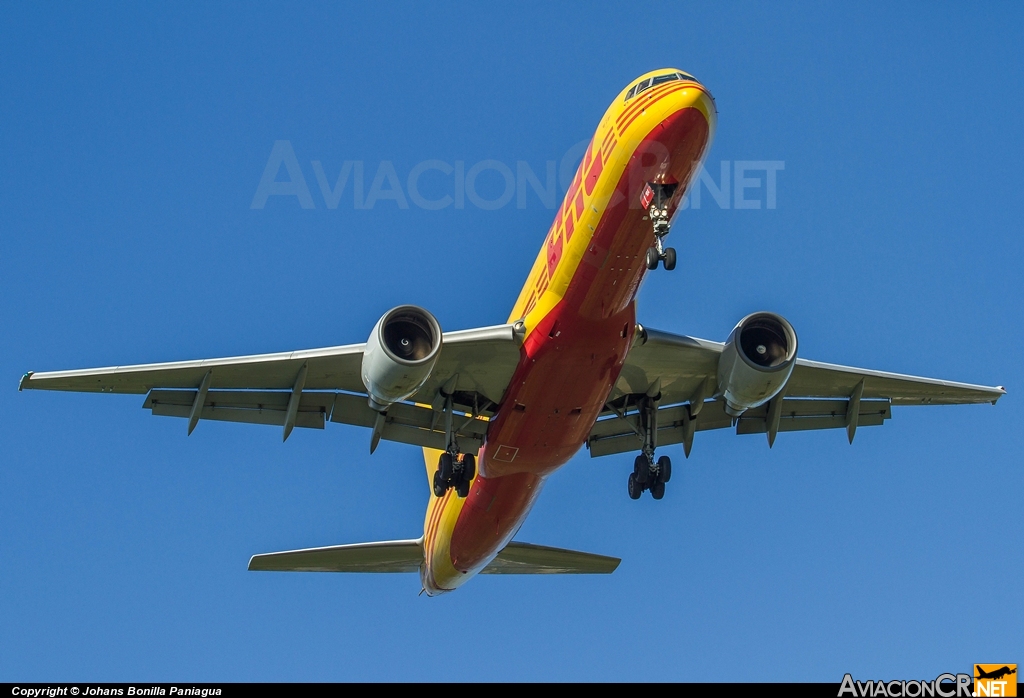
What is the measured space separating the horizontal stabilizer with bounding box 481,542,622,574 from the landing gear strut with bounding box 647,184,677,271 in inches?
501

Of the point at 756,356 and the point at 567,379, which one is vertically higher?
the point at 756,356

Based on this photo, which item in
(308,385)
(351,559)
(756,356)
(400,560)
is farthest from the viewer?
(400,560)

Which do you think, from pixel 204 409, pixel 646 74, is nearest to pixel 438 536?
pixel 204 409

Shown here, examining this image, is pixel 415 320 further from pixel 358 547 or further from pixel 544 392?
pixel 358 547

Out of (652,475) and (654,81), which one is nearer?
(654,81)

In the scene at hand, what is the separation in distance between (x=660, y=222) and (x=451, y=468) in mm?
7400

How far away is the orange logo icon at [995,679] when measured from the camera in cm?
2183

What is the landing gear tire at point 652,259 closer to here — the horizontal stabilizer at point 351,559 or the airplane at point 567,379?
the airplane at point 567,379

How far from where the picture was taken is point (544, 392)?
2175 centimetres

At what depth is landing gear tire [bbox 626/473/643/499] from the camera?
24969mm

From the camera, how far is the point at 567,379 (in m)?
21.5

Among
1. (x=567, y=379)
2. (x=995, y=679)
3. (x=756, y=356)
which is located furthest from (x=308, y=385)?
(x=995, y=679)

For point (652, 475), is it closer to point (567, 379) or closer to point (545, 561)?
point (567, 379)

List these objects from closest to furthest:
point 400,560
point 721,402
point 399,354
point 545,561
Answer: point 399,354, point 721,402, point 400,560, point 545,561
